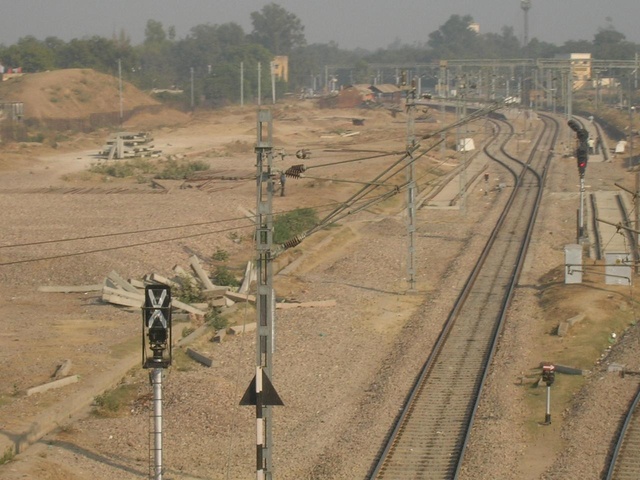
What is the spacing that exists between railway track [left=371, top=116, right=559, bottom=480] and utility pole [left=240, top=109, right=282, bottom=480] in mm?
2227

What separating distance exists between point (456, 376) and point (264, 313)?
7.89m

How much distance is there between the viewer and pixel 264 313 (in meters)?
14.6

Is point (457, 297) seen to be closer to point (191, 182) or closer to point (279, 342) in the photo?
point (279, 342)

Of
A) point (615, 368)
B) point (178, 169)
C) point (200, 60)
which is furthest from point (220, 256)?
point (200, 60)

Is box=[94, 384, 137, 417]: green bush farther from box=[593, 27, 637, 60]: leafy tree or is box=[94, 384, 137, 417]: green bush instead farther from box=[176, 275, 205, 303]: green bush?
box=[593, 27, 637, 60]: leafy tree

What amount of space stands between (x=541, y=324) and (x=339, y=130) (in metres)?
66.1

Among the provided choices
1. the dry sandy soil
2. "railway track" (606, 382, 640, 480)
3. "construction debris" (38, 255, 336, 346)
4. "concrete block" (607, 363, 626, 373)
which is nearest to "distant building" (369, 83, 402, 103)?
the dry sandy soil

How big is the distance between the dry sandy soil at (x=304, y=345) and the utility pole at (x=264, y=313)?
183cm

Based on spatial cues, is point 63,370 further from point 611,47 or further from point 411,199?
point 611,47

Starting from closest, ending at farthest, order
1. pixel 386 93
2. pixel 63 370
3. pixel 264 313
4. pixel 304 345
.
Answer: pixel 264 313 → pixel 63 370 → pixel 304 345 → pixel 386 93

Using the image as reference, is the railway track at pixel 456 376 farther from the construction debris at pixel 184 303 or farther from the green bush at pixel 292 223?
the green bush at pixel 292 223

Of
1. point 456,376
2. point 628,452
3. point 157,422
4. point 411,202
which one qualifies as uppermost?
point 411,202

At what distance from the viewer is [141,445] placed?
55.5 feet

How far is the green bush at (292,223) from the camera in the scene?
35812 millimetres
